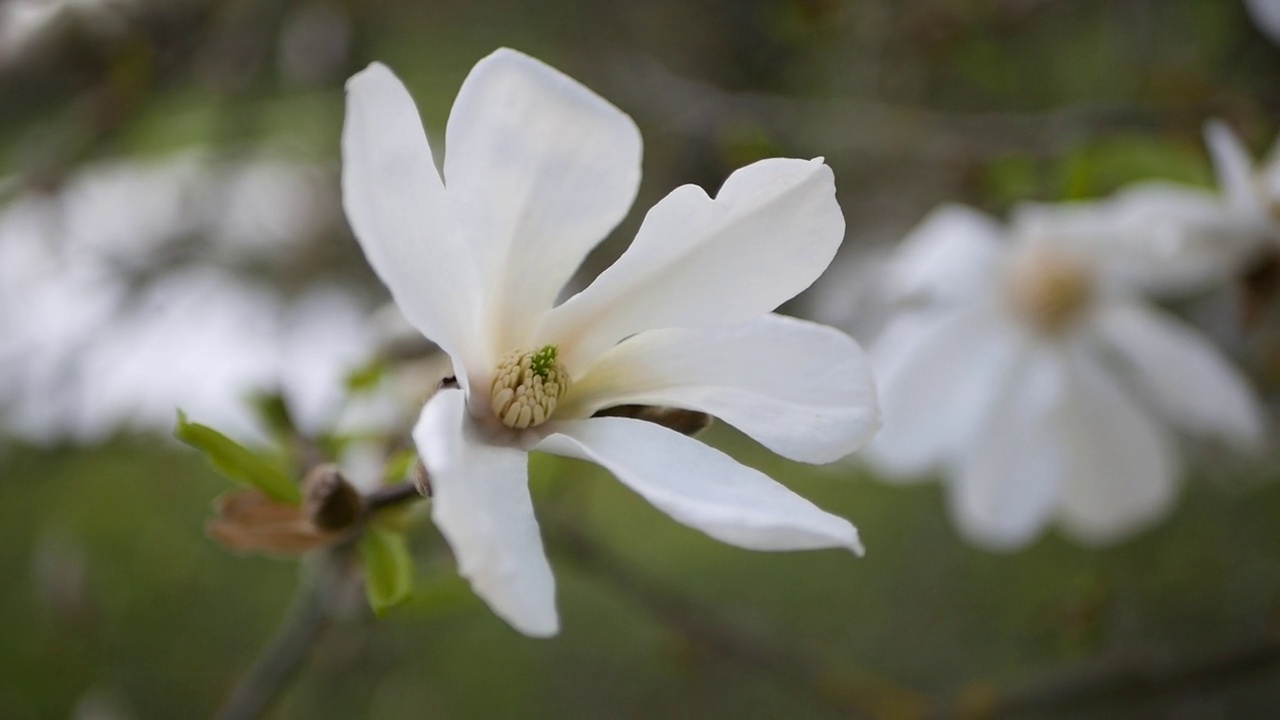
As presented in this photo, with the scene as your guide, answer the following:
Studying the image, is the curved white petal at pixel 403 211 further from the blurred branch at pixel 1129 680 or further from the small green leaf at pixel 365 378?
the blurred branch at pixel 1129 680

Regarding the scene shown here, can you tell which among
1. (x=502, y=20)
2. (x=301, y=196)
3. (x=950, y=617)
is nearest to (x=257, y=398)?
(x=301, y=196)

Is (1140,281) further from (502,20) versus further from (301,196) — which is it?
(502,20)

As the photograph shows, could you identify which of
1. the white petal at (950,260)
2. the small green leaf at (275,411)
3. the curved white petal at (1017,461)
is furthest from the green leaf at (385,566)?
the curved white petal at (1017,461)

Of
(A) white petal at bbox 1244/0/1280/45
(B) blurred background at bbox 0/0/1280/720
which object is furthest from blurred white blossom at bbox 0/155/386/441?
(A) white petal at bbox 1244/0/1280/45

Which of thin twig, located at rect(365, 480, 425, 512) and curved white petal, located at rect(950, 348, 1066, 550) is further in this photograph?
curved white petal, located at rect(950, 348, 1066, 550)

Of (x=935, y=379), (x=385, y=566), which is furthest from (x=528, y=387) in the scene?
(x=935, y=379)

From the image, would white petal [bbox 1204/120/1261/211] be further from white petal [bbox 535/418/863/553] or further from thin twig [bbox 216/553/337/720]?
thin twig [bbox 216/553/337/720]
